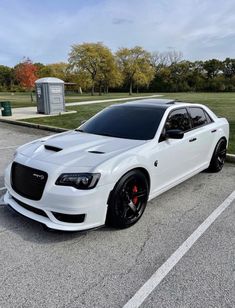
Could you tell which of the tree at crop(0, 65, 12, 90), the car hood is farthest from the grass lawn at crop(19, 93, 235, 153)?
the tree at crop(0, 65, 12, 90)

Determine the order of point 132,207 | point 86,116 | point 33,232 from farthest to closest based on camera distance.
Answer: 1. point 86,116
2. point 132,207
3. point 33,232

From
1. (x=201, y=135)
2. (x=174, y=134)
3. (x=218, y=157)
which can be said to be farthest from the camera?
(x=218, y=157)

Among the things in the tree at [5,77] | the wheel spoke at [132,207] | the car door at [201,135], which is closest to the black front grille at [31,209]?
the wheel spoke at [132,207]

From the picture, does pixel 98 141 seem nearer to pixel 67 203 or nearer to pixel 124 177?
pixel 124 177

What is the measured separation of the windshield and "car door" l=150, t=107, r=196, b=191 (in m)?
0.20

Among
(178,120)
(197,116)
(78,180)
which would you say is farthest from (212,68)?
(78,180)

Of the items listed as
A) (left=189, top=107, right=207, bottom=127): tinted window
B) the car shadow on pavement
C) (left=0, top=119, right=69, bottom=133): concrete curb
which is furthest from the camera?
(left=0, top=119, right=69, bottom=133): concrete curb

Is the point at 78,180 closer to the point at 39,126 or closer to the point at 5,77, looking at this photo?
the point at 39,126

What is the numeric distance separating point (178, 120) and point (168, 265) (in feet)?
8.08

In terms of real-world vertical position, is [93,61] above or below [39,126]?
above

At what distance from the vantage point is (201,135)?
16.5 ft

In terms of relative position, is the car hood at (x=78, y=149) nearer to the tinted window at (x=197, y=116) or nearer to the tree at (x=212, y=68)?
the tinted window at (x=197, y=116)

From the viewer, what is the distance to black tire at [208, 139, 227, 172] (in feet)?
18.5

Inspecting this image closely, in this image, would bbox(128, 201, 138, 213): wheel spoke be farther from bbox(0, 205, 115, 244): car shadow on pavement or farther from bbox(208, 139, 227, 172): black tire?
bbox(208, 139, 227, 172): black tire
